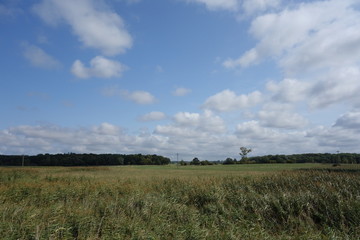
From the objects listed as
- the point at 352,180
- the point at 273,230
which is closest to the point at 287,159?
the point at 352,180

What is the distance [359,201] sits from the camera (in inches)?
471

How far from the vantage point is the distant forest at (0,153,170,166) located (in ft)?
422

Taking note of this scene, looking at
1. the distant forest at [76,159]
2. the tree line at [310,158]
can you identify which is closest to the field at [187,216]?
the tree line at [310,158]

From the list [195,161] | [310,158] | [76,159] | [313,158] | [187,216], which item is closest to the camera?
[187,216]

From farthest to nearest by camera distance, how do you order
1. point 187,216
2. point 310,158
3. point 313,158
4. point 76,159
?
point 313,158 → point 310,158 → point 76,159 → point 187,216

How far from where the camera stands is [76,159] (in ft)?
437

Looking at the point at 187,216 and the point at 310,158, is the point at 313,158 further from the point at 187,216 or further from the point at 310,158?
the point at 187,216

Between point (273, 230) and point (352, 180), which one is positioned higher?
point (352, 180)

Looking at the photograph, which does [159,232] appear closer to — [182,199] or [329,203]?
[182,199]

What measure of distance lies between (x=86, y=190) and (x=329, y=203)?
1447 centimetres

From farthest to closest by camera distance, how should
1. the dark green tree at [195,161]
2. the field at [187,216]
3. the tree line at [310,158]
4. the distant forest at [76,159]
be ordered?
the dark green tree at [195,161]
the distant forest at [76,159]
the tree line at [310,158]
the field at [187,216]

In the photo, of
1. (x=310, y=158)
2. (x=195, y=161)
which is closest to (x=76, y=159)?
(x=195, y=161)

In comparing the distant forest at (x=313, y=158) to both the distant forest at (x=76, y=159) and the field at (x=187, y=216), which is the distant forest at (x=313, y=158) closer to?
the distant forest at (x=76, y=159)

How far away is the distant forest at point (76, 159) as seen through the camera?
12868cm
